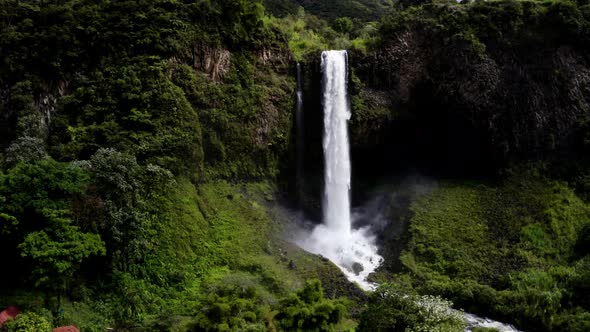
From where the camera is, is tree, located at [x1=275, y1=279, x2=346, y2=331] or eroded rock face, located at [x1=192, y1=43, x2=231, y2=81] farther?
eroded rock face, located at [x1=192, y1=43, x2=231, y2=81]

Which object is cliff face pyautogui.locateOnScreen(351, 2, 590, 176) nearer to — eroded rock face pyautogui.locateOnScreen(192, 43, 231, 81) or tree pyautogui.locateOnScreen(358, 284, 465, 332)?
eroded rock face pyautogui.locateOnScreen(192, 43, 231, 81)

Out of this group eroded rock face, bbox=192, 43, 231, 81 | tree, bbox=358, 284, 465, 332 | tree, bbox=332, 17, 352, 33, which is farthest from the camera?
tree, bbox=332, 17, 352, 33

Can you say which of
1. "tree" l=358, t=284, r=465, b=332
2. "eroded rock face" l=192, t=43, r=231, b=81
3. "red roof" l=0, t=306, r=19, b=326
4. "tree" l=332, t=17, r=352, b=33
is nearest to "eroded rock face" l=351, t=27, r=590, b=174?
"eroded rock face" l=192, t=43, r=231, b=81

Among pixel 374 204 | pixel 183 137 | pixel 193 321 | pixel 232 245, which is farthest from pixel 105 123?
pixel 374 204

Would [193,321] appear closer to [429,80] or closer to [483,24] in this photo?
[429,80]

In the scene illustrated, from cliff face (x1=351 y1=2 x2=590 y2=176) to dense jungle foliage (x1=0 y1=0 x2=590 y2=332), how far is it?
0.37 ft

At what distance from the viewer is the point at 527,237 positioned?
882 inches

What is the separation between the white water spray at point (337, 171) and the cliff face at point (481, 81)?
1.14 m

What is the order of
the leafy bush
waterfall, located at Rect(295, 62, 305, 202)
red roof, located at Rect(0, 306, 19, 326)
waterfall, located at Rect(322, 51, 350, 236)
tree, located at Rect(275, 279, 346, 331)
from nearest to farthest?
1. the leafy bush
2. red roof, located at Rect(0, 306, 19, 326)
3. tree, located at Rect(275, 279, 346, 331)
4. waterfall, located at Rect(322, 51, 350, 236)
5. waterfall, located at Rect(295, 62, 305, 202)

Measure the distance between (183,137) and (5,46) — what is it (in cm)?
816

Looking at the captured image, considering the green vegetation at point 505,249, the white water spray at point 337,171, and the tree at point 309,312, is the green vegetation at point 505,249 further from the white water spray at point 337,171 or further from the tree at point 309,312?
the tree at point 309,312

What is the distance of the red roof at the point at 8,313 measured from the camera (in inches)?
458

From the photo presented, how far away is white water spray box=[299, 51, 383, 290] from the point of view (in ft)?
75.5

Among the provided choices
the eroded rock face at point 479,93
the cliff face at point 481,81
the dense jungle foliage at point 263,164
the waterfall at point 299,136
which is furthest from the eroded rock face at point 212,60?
the eroded rock face at point 479,93
